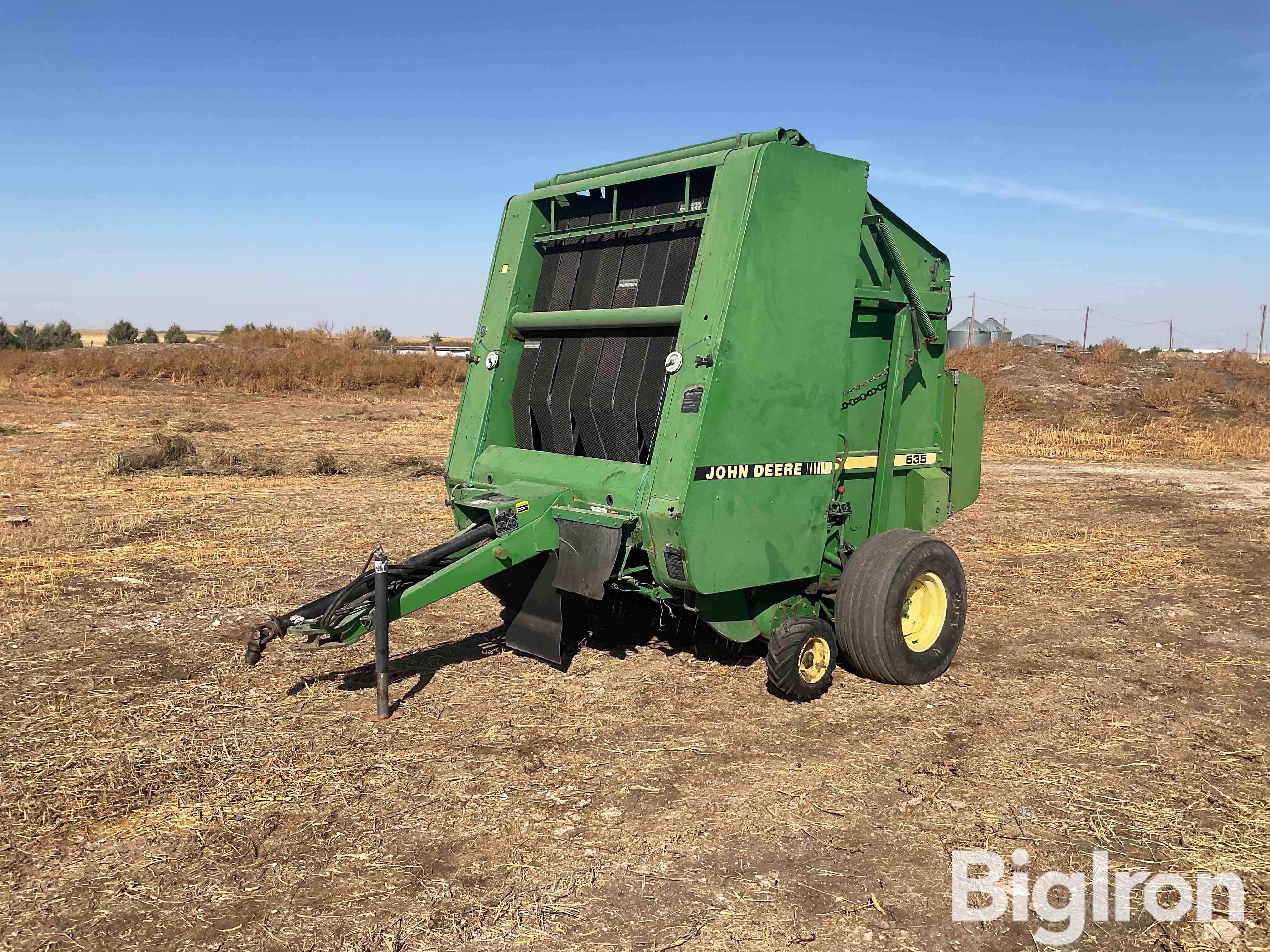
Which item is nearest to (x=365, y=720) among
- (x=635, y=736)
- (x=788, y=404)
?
(x=635, y=736)

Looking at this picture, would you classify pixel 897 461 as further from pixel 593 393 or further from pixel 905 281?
pixel 593 393

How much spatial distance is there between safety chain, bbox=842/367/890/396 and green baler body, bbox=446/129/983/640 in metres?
0.02

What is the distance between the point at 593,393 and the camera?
18.5 ft

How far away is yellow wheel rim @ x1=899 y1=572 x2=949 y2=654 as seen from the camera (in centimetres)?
578

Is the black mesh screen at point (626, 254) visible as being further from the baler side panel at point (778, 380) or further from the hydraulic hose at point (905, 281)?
the hydraulic hose at point (905, 281)

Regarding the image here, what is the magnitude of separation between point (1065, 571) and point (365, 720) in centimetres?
638

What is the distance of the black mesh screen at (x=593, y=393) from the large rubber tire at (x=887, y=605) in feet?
4.61

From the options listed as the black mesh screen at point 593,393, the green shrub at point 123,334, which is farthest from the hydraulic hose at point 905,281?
the green shrub at point 123,334

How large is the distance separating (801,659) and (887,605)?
1.96ft

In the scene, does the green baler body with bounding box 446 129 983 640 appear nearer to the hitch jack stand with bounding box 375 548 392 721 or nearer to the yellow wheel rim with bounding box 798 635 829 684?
the yellow wheel rim with bounding box 798 635 829 684

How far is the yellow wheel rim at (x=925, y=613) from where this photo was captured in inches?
228

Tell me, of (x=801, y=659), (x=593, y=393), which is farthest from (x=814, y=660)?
(x=593, y=393)

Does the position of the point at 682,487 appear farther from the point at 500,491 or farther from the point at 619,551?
the point at 500,491

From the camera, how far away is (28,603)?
6.70 m
